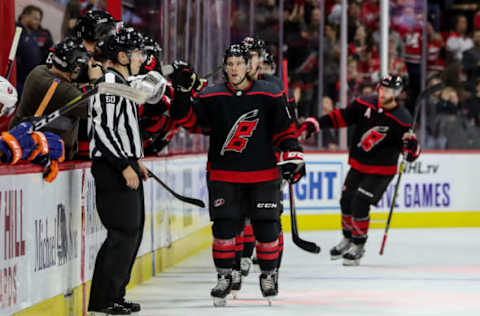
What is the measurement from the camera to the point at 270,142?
494 centimetres

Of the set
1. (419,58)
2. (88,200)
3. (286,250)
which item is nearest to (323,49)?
(419,58)

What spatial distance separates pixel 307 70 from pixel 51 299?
6.90m

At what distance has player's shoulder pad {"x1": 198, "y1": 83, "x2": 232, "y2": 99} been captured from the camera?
15.9ft

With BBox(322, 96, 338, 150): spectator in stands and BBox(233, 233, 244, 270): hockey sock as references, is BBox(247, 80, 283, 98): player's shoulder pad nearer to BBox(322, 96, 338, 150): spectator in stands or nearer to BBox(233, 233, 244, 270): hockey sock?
BBox(233, 233, 244, 270): hockey sock

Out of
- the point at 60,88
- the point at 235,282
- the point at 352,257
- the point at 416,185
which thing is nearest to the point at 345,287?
the point at 235,282

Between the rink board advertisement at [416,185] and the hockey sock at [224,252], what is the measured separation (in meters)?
4.62

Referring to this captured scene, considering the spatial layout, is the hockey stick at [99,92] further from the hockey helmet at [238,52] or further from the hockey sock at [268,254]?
the hockey sock at [268,254]

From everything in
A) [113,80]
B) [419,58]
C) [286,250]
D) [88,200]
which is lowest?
[286,250]

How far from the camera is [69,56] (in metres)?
4.39

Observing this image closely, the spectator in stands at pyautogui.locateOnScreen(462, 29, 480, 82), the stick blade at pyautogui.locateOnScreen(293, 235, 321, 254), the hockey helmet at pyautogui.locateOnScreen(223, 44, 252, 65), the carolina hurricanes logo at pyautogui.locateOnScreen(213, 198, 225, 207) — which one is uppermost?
the spectator in stands at pyautogui.locateOnScreen(462, 29, 480, 82)

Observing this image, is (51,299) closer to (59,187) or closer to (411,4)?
(59,187)

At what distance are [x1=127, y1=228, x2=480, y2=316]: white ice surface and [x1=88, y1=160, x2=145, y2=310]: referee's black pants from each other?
1.75 ft

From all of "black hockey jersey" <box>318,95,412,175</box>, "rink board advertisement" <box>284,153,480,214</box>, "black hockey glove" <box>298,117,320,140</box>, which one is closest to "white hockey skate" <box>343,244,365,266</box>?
"black hockey jersey" <box>318,95,412,175</box>

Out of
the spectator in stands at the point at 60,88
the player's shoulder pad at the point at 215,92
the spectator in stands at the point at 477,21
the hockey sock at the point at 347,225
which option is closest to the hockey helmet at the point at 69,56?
the spectator in stands at the point at 60,88
